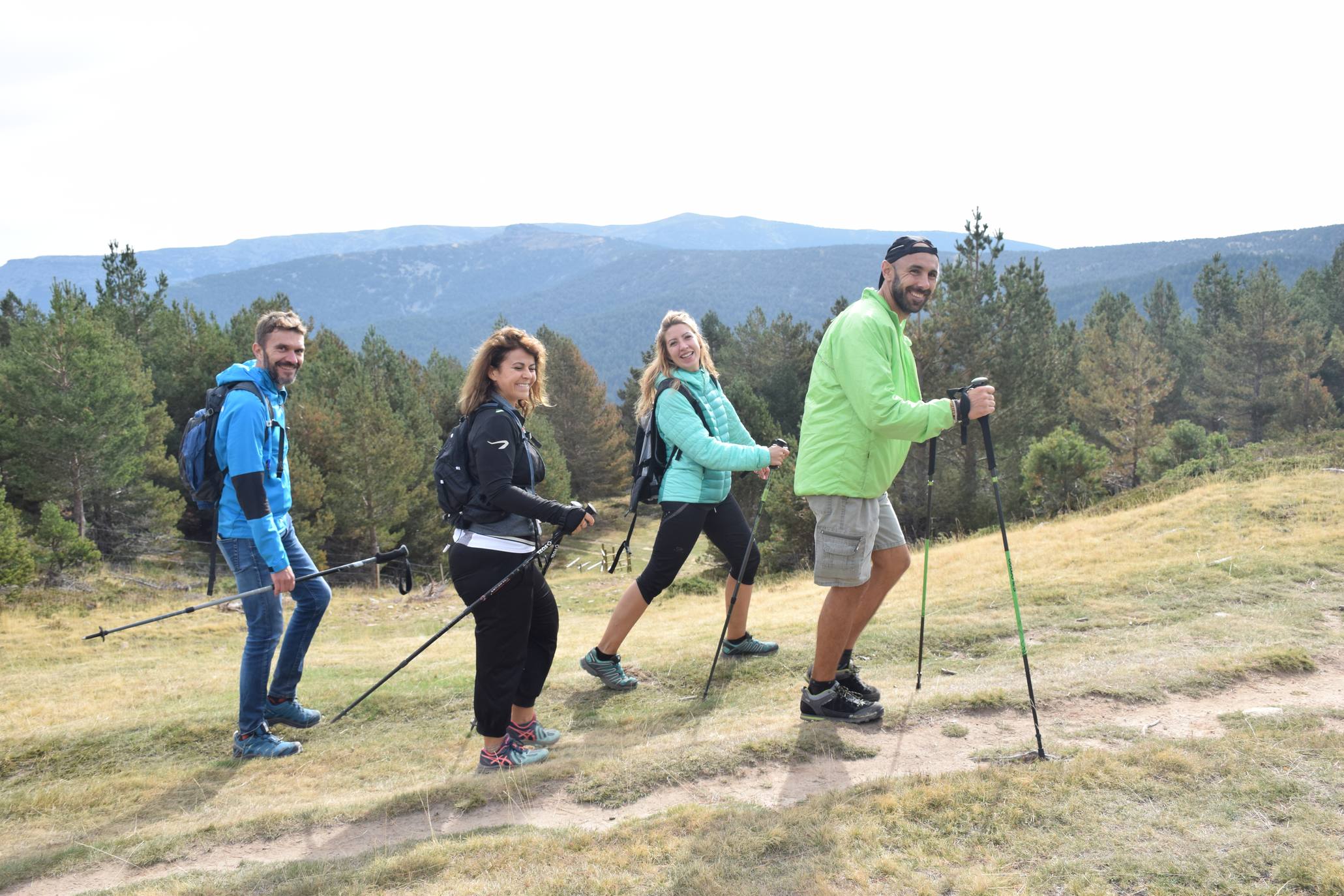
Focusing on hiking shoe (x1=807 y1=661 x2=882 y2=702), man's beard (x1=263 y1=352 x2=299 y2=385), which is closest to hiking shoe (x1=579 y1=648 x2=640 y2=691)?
hiking shoe (x1=807 y1=661 x2=882 y2=702)

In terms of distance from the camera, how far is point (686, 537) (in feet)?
17.6

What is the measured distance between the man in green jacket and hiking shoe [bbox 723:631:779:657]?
1504 millimetres

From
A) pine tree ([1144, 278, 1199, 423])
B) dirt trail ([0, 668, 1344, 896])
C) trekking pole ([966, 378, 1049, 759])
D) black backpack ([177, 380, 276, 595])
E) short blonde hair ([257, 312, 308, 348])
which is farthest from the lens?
pine tree ([1144, 278, 1199, 423])

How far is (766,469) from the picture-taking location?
536 cm

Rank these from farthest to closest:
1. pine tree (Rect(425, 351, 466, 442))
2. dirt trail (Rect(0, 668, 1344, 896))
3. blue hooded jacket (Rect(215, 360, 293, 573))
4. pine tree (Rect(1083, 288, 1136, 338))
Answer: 1. pine tree (Rect(1083, 288, 1136, 338))
2. pine tree (Rect(425, 351, 466, 442))
3. blue hooded jacket (Rect(215, 360, 293, 573))
4. dirt trail (Rect(0, 668, 1344, 896))

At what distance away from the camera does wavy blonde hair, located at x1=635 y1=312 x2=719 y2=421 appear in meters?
5.45

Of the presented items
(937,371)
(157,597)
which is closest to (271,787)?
(157,597)

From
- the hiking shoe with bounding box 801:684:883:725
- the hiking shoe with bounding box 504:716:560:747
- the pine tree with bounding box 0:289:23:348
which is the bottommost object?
the hiking shoe with bounding box 504:716:560:747

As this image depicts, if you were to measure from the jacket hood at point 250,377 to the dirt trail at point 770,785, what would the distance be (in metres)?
2.52

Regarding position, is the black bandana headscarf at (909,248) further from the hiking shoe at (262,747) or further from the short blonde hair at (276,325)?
the hiking shoe at (262,747)

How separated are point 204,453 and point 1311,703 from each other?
20.8ft

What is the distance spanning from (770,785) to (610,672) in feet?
6.70

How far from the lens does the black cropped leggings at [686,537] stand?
5.34 metres

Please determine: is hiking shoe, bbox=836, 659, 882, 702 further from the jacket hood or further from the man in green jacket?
the jacket hood
